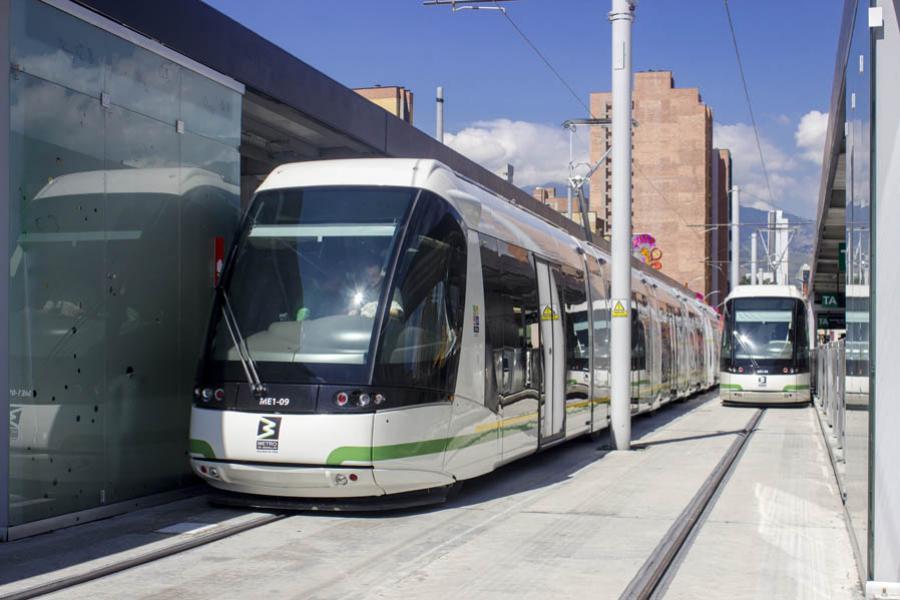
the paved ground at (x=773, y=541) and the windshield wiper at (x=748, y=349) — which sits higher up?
the windshield wiper at (x=748, y=349)

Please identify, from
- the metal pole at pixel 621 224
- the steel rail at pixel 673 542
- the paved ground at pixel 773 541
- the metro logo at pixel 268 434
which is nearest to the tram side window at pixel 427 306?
the metro logo at pixel 268 434

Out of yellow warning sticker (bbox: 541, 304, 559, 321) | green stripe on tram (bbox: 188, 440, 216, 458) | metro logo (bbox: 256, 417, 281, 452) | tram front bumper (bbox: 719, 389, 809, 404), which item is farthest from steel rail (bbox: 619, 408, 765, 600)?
tram front bumper (bbox: 719, 389, 809, 404)

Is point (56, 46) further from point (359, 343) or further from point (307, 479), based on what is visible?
point (307, 479)

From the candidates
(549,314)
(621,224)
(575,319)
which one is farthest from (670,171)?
(549,314)

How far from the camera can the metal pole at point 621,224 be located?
15.3 m

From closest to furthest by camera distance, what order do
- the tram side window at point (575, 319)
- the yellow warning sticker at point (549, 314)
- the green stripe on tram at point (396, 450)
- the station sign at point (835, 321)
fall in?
the green stripe on tram at point (396, 450) → the yellow warning sticker at point (549, 314) → the tram side window at point (575, 319) → the station sign at point (835, 321)

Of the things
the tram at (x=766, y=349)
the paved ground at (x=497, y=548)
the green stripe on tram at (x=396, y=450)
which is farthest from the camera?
the tram at (x=766, y=349)

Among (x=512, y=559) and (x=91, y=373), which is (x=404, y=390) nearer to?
(x=512, y=559)

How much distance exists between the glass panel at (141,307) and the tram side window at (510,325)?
2.95 metres

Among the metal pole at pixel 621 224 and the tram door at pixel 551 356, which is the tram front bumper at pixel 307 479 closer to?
the tram door at pixel 551 356

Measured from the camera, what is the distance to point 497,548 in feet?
25.6

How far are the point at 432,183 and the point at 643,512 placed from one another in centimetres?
347

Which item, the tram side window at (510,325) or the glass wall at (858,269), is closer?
the glass wall at (858,269)

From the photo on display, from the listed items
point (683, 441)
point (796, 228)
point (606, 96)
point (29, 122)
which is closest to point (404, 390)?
point (29, 122)
